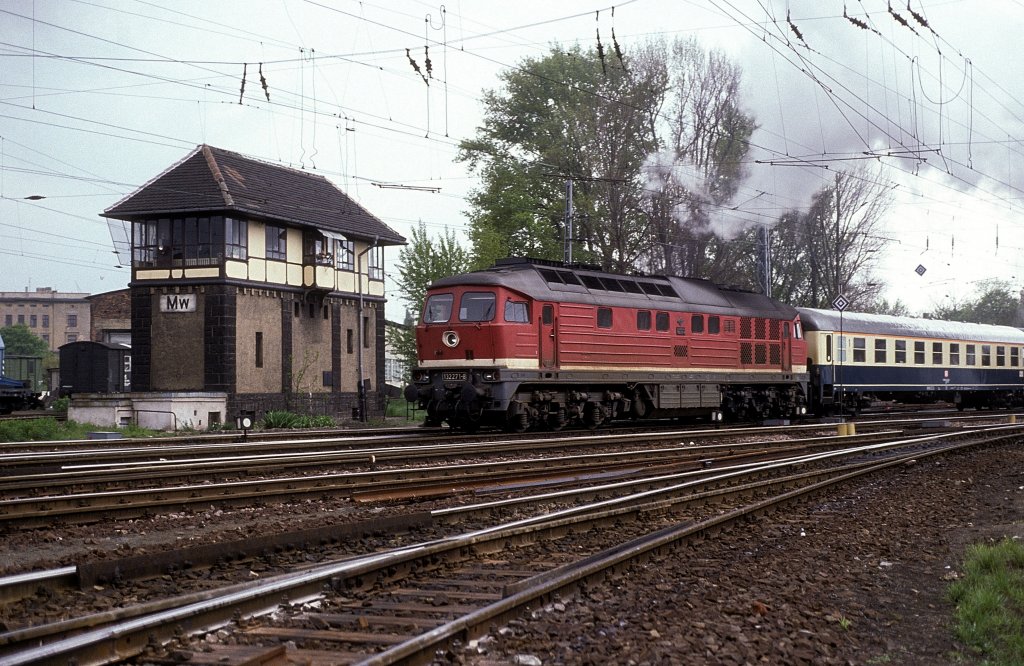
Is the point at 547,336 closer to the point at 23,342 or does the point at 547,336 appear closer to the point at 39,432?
the point at 39,432

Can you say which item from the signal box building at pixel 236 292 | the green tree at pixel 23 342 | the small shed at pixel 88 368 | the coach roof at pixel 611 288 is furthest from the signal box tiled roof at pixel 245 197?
the green tree at pixel 23 342

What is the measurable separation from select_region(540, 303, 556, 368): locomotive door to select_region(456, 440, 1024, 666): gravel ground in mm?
10959

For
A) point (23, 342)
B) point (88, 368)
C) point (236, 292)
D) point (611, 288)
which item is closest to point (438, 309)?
point (611, 288)

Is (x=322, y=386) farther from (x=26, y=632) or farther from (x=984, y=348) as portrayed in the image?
(x=26, y=632)

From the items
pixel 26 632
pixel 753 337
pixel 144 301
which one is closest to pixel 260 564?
pixel 26 632

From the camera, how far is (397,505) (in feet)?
38.4

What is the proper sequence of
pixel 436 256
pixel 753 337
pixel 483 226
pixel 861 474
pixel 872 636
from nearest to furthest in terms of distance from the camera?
pixel 872 636, pixel 861 474, pixel 753 337, pixel 436 256, pixel 483 226

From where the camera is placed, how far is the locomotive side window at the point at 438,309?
22797 mm

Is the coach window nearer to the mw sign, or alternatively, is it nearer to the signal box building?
the signal box building

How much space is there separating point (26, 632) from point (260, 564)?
2.78 metres

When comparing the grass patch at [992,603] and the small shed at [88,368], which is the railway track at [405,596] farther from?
the small shed at [88,368]

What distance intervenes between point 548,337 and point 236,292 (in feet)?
53.6

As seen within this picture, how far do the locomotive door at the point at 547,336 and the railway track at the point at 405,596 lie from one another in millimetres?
10873

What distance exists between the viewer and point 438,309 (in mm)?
23062
